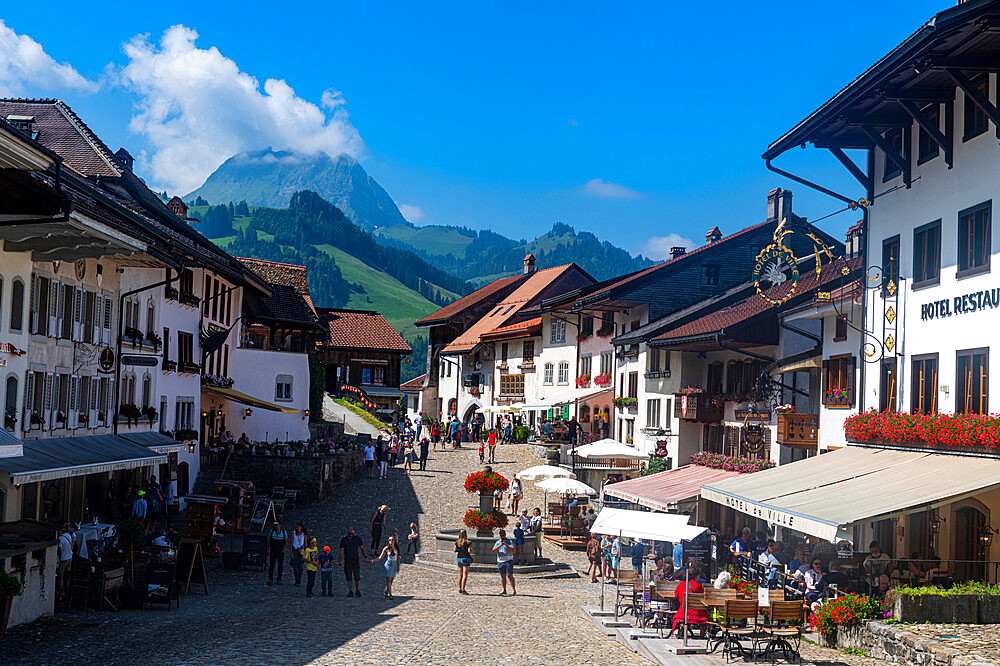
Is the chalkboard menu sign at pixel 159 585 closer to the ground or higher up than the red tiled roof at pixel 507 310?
closer to the ground

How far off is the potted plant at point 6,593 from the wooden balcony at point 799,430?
2190 cm

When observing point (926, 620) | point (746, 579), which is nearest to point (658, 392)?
point (746, 579)

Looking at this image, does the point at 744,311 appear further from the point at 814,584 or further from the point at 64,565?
the point at 64,565

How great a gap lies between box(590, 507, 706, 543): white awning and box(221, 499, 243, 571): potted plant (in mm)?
11252

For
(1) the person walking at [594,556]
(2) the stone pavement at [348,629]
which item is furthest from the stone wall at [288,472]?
(1) the person walking at [594,556]

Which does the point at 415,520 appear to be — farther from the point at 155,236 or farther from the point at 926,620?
the point at 926,620

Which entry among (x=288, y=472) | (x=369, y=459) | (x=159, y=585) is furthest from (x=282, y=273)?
(x=159, y=585)

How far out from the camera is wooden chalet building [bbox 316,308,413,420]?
299 feet

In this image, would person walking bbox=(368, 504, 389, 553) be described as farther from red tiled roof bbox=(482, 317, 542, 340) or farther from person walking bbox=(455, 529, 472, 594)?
red tiled roof bbox=(482, 317, 542, 340)

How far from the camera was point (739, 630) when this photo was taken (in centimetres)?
1909

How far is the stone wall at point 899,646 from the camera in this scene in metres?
15.5

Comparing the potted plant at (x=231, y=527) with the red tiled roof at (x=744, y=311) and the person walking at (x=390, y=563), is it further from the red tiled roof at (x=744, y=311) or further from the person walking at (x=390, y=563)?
the red tiled roof at (x=744, y=311)

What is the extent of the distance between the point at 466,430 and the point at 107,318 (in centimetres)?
4403

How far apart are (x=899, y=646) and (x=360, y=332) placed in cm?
7868
